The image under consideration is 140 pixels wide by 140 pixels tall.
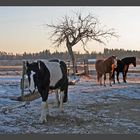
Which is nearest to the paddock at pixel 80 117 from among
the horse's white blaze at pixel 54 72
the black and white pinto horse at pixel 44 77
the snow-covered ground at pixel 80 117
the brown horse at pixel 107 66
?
the snow-covered ground at pixel 80 117

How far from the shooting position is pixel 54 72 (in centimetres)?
718

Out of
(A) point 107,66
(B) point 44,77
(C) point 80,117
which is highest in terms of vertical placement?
(B) point 44,77

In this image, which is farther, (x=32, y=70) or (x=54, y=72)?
(x=54, y=72)

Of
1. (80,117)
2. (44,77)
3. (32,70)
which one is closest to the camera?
(32,70)

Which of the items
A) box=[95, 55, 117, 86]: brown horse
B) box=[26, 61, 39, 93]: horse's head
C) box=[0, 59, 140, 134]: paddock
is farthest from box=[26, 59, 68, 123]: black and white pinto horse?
box=[95, 55, 117, 86]: brown horse

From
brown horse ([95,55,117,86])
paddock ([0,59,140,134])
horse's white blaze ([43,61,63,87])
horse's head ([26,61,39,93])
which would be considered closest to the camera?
paddock ([0,59,140,134])

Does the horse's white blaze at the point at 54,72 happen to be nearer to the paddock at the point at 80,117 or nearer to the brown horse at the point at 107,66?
the paddock at the point at 80,117

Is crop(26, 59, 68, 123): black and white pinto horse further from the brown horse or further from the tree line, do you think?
the brown horse

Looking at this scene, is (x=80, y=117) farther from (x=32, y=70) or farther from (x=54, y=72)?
(x=32, y=70)

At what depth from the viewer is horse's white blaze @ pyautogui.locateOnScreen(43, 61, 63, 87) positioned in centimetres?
705

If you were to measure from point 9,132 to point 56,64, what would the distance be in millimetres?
1975

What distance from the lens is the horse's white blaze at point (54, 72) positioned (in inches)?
278

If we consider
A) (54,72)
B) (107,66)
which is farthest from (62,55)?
(54,72)

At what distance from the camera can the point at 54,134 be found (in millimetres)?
5836
